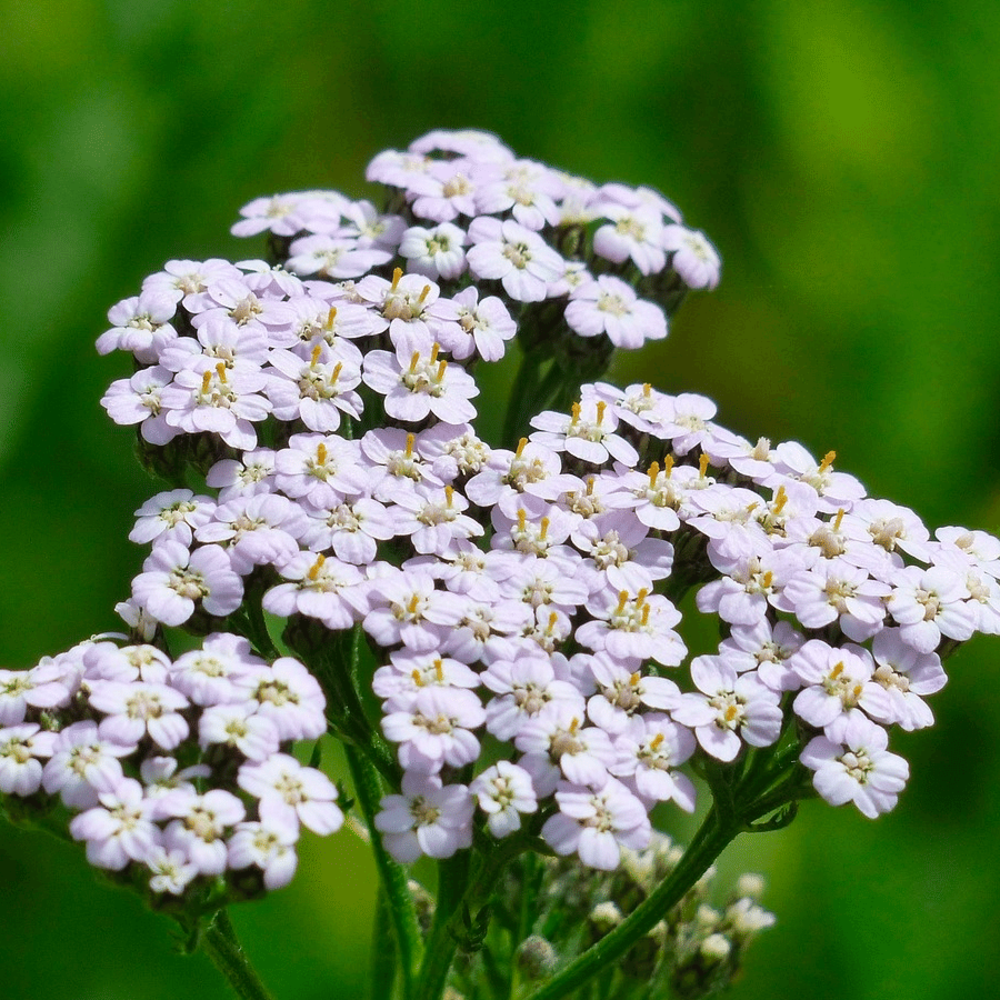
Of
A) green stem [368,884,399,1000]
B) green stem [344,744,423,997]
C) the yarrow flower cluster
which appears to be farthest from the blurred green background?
green stem [344,744,423,997]

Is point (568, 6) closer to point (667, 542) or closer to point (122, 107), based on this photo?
point (122, 107)

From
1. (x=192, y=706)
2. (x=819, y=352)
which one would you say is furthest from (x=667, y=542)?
(x=819, y=352)

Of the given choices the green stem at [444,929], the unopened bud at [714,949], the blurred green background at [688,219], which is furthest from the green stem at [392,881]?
the blurred green background at [688,219]

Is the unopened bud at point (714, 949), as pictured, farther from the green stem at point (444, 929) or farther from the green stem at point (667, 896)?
the green stem at point (444, 929)

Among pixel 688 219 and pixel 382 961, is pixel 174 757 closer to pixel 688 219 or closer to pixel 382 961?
pixel 382 961

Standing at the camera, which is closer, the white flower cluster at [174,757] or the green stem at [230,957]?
the white flower cluster at [174,757]

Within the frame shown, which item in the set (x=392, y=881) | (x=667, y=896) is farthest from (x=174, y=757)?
(x=667, y=896)
